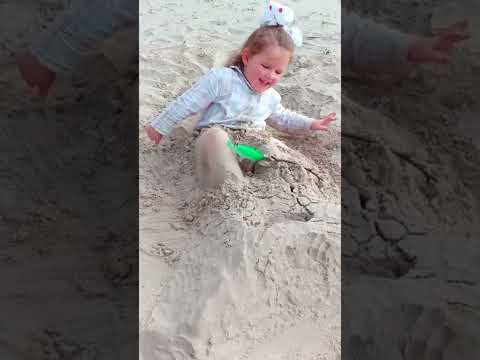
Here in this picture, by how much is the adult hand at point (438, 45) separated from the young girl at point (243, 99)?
287mm

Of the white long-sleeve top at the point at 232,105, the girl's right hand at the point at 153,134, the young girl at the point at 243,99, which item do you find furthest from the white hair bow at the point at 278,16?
the girl's right hand at the point at 153,134

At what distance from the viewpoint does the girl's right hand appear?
38.8 inches

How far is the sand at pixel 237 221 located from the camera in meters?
0.74

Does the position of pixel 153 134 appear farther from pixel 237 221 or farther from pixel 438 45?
pixel 438 45

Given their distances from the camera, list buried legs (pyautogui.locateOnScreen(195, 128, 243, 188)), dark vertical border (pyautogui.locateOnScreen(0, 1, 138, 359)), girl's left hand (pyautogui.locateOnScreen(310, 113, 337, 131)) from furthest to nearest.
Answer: girl's left hand (pyautogui.locateOnScreen(310, 113, 337, 131)), buried legs (pyautogui.locateOnScreen(195, 128, 243, 188)), dark vertical border (pyautogui.locateOnScreen(0, 1, 138, 359))

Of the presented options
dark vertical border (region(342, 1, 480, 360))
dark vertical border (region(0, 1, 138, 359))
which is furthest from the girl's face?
dark vertical border (region(0, 1, 138, 359))

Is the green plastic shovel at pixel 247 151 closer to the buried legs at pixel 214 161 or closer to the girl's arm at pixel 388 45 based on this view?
the buried legs at pixel 214 161

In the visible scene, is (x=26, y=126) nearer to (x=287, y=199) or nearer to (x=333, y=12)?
(x=287, y=199)

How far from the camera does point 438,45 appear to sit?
765 millimetres

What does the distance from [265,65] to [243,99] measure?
77mm

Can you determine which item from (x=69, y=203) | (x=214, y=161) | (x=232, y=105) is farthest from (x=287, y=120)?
(x=69, y=203)

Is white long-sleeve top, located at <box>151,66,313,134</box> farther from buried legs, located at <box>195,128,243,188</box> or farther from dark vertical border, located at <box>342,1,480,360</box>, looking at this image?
dark vertical border, located at <box>342,1,480,360</box>

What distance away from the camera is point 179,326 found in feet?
2.46

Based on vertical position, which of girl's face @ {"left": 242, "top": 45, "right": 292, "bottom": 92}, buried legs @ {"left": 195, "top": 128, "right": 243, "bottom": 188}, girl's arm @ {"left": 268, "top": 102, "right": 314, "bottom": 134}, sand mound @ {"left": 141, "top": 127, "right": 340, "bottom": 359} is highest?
girl's face @ {"left": 242, "top": 45, "right": 292, "bottom": 92}
